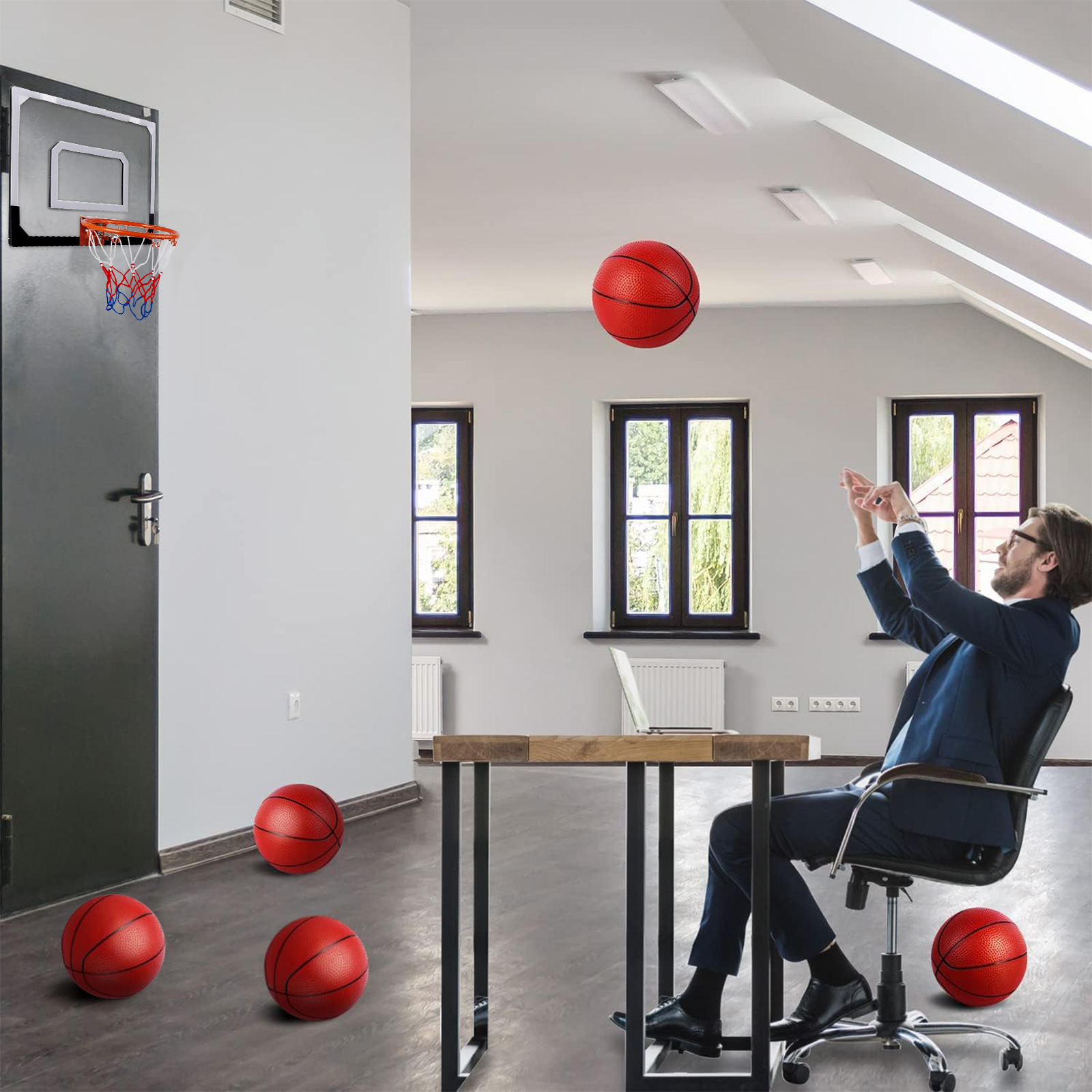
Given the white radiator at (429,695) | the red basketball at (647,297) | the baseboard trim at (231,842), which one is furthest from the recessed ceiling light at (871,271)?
the red basketball at (647,297)

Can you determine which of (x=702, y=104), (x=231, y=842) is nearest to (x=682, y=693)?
(x=702, y=104)

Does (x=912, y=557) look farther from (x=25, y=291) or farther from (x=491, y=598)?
(x=491, y=598)

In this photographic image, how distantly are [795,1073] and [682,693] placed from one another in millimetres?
7608

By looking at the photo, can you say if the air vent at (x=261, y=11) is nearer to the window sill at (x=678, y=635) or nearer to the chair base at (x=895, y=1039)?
the chair base at (x=895, y=1039)

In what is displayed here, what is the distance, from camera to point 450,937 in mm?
2377

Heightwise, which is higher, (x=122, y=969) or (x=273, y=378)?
(x=273, y=378)

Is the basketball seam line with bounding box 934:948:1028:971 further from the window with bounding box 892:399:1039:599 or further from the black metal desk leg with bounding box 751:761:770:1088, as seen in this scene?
the window with bounding box 892:399:1039:599

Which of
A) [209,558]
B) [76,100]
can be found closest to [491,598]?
[209,558]

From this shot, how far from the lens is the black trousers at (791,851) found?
99.2 inches

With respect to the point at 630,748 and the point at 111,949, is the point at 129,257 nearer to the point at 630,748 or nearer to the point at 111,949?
the point at 111,949

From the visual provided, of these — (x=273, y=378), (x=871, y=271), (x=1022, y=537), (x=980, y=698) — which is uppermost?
(x=871, y=271)

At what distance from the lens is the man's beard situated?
262 centimetres

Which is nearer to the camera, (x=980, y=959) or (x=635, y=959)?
(x=635, y=959)

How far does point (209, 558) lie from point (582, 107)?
2563mm
